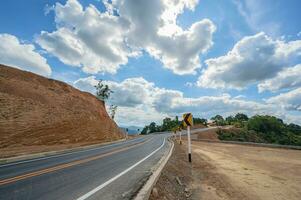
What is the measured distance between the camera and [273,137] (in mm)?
81438

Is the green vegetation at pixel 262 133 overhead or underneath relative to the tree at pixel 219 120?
underneath

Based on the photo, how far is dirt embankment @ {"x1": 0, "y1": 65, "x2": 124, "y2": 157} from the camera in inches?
994

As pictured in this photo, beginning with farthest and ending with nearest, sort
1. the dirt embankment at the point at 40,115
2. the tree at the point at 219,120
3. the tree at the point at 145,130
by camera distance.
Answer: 1. the tree at the point at 219,120
2. the tree at the point at 145,130
3. the dirt embankment at the point at 40,115

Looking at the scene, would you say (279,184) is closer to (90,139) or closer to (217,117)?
(90,139)

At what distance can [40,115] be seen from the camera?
3111 cm

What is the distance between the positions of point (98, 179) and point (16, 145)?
19.9 meters

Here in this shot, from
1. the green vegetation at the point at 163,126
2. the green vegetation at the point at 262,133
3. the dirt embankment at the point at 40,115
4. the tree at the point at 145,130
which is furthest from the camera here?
the tree at the point at 145,130

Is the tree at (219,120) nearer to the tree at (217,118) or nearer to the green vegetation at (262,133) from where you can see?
the tree at (217,118)

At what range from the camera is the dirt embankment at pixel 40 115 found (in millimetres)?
25256

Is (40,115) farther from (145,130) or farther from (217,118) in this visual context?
(217,118)

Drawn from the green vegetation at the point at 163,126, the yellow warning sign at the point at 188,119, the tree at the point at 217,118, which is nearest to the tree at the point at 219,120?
the tree at the point at 217,118

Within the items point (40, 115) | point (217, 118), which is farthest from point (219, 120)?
point (40, 115)

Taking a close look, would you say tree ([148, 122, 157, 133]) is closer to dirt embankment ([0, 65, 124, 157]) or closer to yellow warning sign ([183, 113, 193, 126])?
dirt embankment ([0, 65, 124, 157])

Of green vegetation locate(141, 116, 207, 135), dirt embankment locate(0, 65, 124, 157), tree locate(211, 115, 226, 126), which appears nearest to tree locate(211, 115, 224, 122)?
tree locate(211, 115, 226, 126)
